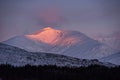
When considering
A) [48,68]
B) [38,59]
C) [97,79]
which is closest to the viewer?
[97,79]

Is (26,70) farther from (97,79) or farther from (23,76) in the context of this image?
(97,79)

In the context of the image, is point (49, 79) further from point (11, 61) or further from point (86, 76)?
point (11, 61)

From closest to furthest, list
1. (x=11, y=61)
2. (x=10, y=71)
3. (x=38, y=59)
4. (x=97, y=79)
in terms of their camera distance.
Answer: (x=97, y=79) → (x=10, y=71) → (x=11, y=61) → (x=38, y=59)

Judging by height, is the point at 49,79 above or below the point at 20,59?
below

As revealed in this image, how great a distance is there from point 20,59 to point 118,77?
22.4 meters

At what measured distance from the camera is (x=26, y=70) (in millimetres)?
45656

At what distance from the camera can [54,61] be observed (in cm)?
6381

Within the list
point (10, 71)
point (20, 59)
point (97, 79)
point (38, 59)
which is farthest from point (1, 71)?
point (38, 59)

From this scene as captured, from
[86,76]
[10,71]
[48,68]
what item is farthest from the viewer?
[48,68]

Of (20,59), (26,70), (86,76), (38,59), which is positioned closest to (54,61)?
(38,59)

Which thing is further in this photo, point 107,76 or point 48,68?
point 48,68

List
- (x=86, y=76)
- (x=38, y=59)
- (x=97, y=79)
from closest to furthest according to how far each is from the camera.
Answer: (x=97, y=79) → (x=86, y=76) → (x=38, y=59)

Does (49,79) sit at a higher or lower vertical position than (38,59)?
lower

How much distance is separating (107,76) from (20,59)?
21.1 m
